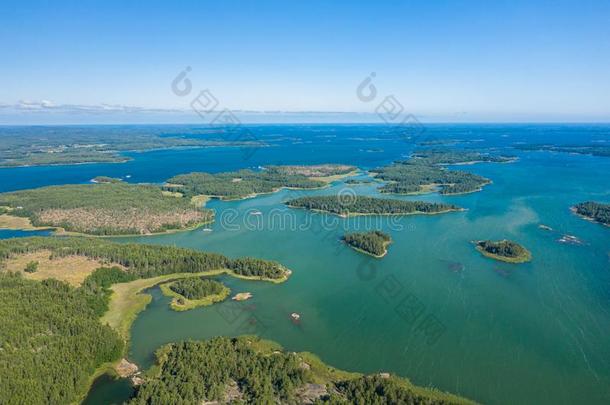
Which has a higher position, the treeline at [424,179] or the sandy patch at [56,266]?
the treeline at [424,179]

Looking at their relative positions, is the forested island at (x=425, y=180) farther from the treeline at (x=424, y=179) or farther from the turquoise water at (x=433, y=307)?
the turquoise water at (x=433, y=307)

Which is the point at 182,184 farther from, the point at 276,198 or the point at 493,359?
the point at 493,359

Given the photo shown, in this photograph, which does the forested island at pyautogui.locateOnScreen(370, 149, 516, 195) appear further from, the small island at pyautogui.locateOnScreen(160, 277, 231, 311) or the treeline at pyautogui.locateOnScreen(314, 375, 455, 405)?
the treeline at pyautogui.locateOnScreen(314, 375, 455, 405)

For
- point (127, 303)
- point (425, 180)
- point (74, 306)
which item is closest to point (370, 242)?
point (127, 303)

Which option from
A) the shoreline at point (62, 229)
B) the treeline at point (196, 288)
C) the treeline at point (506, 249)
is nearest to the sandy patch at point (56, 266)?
the treeline at point (196, 288)

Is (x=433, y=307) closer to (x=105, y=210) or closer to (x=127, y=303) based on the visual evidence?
(x=127, y=303)

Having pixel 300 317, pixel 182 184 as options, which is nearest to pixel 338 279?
pixel 300 317

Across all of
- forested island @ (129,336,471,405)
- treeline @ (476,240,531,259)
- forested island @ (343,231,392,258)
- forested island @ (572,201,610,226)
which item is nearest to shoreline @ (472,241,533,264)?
treeline @ (476,240,531,259)
